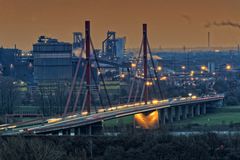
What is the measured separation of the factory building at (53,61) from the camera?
5422cm

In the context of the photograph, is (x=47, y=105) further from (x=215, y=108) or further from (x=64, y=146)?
(x=64, y=146)

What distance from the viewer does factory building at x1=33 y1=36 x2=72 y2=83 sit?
5422 cm

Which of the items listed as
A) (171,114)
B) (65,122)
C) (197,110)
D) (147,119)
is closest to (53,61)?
(197,110)

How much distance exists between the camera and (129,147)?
72.6 ft

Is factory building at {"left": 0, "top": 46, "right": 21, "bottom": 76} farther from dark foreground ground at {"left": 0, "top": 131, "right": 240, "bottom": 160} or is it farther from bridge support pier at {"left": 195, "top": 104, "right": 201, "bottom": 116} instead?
dark foreground ground at {"left": 0, "top": 131, "right": 240, "bottom": 160}

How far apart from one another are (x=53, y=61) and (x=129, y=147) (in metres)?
32.8

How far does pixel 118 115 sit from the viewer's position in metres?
A: 29.2

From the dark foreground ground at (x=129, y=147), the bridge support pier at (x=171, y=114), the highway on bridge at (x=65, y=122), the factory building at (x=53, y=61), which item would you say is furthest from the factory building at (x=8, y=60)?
the dark foreground ground at (x=129, y=147)

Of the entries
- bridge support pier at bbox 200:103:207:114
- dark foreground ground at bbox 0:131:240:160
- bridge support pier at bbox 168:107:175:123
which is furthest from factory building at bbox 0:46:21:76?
dark foreground ground at bbox 0:131:240:160

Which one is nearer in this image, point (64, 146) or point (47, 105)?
point (64, 146)

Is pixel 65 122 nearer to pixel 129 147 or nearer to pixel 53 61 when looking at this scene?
pixel 129 147

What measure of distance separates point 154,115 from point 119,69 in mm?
31049

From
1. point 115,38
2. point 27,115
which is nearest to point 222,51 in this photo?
point 115,38

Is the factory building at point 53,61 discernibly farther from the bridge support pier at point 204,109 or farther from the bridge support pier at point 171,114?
the bridge support pier at point 171,114
